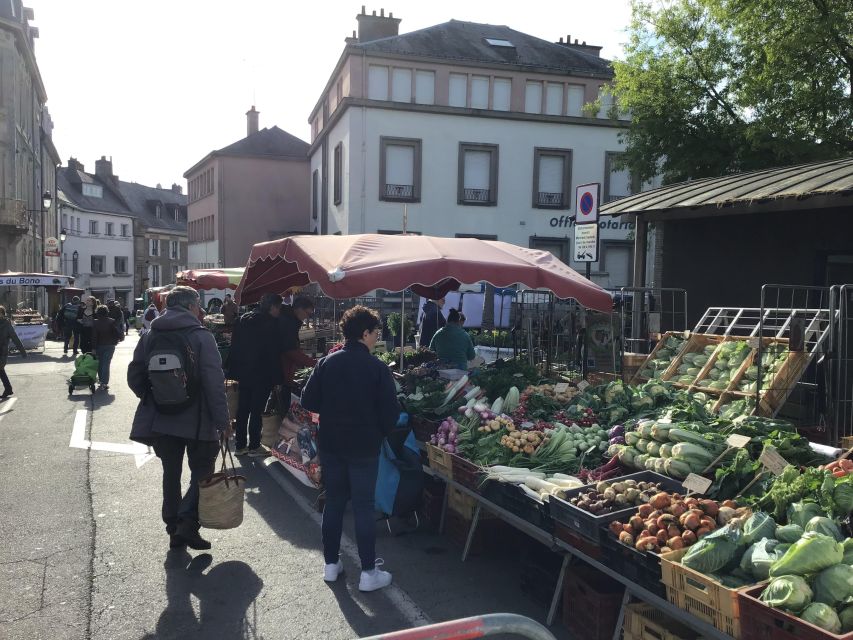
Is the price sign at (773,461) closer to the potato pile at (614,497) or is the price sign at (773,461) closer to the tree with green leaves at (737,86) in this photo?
the potato pile at (614,497)

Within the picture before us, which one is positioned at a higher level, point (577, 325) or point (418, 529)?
point (577, 325)

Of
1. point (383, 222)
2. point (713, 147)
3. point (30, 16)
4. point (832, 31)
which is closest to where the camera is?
point (832, 31)

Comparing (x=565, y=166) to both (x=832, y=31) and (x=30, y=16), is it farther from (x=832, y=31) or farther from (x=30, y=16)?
(x=30, y=16)

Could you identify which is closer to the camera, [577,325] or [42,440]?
[42,440]

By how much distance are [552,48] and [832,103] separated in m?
17.7

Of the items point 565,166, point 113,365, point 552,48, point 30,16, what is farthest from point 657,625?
point 30,16

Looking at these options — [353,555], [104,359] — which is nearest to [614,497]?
[353,555]

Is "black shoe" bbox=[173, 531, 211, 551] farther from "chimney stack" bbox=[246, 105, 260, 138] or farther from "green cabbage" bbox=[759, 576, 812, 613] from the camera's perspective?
"chimney stack" bbox=[246, 105, 260, 138]

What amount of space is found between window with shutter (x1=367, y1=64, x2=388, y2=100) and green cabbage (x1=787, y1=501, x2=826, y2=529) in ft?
86.0

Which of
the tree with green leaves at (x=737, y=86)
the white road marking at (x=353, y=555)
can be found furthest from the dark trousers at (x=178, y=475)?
the tree with green leaves at (x=737, y=86)

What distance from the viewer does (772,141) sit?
52.3 ft

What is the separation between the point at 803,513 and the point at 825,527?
0.22 metres

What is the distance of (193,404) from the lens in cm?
549

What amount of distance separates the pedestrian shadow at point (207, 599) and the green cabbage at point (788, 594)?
2886mm
